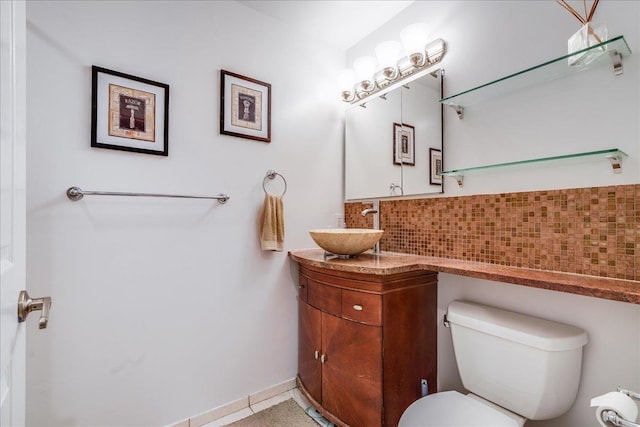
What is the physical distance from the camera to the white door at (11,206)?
55 cm

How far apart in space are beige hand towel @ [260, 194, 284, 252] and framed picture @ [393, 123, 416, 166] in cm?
78

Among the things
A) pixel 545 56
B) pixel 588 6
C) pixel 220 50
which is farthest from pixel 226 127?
pixel 588 6

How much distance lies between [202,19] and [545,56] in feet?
5.60

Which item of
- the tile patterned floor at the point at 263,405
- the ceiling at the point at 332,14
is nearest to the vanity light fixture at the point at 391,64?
the ceiling at the point at 332,14

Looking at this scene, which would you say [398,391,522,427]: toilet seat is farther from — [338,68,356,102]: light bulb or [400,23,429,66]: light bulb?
[338,68,356,102]: light bulb

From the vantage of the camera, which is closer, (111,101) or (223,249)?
(111,101)

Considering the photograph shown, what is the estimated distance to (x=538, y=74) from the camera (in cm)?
125

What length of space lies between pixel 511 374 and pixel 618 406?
377 mm

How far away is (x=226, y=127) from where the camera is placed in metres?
1.69

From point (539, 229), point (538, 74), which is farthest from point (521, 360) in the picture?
point (538, 74)

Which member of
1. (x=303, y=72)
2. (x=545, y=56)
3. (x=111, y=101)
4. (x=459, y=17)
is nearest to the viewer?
(x=545, y=56)

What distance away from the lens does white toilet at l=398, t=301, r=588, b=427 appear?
3.48ft

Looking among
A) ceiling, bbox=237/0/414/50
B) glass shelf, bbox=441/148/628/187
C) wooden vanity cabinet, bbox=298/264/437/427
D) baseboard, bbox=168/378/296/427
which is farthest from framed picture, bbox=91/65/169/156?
glass shelf, bbox=441/148/628/187

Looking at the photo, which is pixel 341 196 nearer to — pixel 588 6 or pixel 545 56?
pixel 545 56
